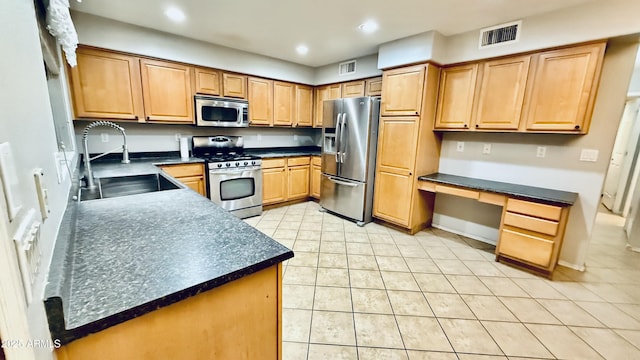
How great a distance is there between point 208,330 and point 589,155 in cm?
349

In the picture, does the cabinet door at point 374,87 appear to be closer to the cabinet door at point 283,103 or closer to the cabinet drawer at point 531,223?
the cabinet door at point 283,103

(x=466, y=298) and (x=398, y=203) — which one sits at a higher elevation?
(x=398, y=203)

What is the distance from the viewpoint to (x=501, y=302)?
6.92ft

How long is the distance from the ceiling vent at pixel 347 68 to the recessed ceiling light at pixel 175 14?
2.37m

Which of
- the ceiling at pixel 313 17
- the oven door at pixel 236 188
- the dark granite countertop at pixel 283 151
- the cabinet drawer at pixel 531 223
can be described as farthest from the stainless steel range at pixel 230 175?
the cabinet drawer at pixel 531 223

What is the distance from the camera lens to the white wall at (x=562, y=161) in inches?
92.8

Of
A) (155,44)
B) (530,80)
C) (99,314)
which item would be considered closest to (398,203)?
(530,80)

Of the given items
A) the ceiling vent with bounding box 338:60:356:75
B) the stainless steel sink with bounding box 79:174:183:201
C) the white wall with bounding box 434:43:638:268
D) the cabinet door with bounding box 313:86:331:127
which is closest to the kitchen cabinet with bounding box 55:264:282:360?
the stainless steel sink with bounding box 79:174:183:201

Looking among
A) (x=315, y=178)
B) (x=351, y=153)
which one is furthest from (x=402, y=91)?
(x=315, y=178)

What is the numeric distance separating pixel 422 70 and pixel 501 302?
2506 millimetres

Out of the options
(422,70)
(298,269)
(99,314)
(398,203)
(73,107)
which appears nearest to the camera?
(99,314)

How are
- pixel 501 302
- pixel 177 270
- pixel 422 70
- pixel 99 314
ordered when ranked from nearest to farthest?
pixel 99 314, pixel 177 270, pixel 501 302, pixel 422 70

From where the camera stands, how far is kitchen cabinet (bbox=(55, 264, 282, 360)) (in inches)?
26.0

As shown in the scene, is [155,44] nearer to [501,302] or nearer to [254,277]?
[254,277]
